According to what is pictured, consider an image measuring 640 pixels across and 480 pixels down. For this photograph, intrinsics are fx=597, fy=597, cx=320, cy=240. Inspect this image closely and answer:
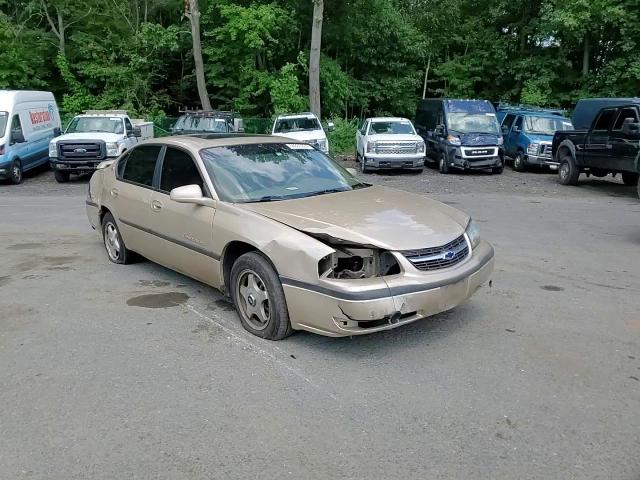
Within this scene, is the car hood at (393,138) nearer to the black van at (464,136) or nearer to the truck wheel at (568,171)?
the black van at (464,136)

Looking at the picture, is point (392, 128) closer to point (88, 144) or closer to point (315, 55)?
point (315, 55)

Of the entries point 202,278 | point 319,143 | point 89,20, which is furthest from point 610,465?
point 89,20

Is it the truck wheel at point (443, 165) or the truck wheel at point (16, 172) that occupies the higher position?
the truck wheel at point (443, 165)

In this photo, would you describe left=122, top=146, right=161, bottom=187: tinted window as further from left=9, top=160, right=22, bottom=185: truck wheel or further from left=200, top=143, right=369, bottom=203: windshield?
left=9, top=160, right=22, bottom=185: truck wheel

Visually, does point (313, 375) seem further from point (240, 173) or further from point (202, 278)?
point (240, 173)

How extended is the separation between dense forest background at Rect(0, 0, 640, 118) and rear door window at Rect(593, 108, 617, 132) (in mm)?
14402

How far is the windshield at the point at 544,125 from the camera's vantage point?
63.6 feet

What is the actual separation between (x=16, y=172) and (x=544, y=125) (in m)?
16.2

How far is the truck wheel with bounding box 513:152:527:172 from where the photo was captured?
19.0 m

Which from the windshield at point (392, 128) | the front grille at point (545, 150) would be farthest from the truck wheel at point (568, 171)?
the windshield at point (392, 128)

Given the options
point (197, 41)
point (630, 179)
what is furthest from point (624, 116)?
point (197, 41)

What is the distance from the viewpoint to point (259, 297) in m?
4.75

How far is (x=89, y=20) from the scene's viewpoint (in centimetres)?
2941

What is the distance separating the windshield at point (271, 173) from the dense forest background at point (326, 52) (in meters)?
21.4
